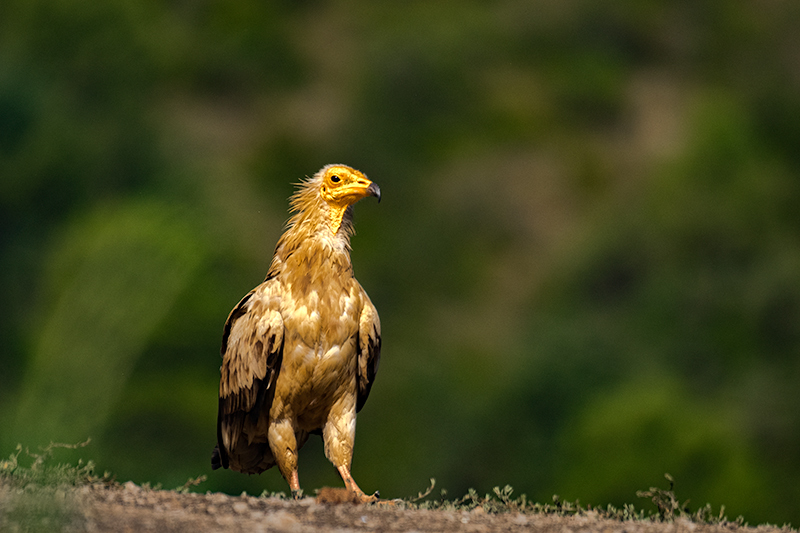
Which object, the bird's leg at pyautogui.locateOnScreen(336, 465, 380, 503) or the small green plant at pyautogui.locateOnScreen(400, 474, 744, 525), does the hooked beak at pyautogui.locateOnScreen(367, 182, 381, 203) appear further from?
the small green plant at pyautogui.locateOnScreen(400, 474, 744, 525)

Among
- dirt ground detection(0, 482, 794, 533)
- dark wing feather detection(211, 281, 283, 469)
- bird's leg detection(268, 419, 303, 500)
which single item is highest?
dark wing feather detection(211, 281, 283, 469)

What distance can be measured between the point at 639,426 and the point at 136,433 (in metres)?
15.3

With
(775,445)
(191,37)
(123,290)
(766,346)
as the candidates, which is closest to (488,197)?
(191,37)

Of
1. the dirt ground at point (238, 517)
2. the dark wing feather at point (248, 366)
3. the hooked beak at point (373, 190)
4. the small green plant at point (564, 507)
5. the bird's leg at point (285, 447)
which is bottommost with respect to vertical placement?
the dirt ground at point (238, 517)

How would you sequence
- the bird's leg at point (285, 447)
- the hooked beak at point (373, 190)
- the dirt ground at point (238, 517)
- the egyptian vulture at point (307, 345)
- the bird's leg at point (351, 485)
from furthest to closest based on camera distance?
the hooked beak at point (373, 190) → the bird's leg at point (285, 447) → the egyptian vulture at point (307, 345) → the bird's leg at point (351, 485) → the dirt ground at point (238, 517)

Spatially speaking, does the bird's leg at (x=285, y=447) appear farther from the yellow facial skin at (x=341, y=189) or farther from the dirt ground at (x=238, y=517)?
the yellow facial skin at (x=341, y=189)

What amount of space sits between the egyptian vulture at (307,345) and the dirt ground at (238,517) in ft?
3.87

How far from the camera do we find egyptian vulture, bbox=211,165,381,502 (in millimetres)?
8086

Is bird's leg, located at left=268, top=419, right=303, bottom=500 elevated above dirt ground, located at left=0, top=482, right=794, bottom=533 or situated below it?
above

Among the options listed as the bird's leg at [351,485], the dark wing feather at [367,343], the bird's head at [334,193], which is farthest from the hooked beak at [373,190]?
the bird's leg at [351,485]

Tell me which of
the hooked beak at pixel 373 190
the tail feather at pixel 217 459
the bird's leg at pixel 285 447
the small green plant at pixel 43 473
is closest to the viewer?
the small green plant at pixel 43 473

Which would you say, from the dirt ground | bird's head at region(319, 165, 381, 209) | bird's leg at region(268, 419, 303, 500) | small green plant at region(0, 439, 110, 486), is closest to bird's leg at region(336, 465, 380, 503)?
the dirt ground

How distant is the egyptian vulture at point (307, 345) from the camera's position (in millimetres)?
8086

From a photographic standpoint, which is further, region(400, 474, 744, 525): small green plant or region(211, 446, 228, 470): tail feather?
region(211, 446, 228, 470): tail feather
